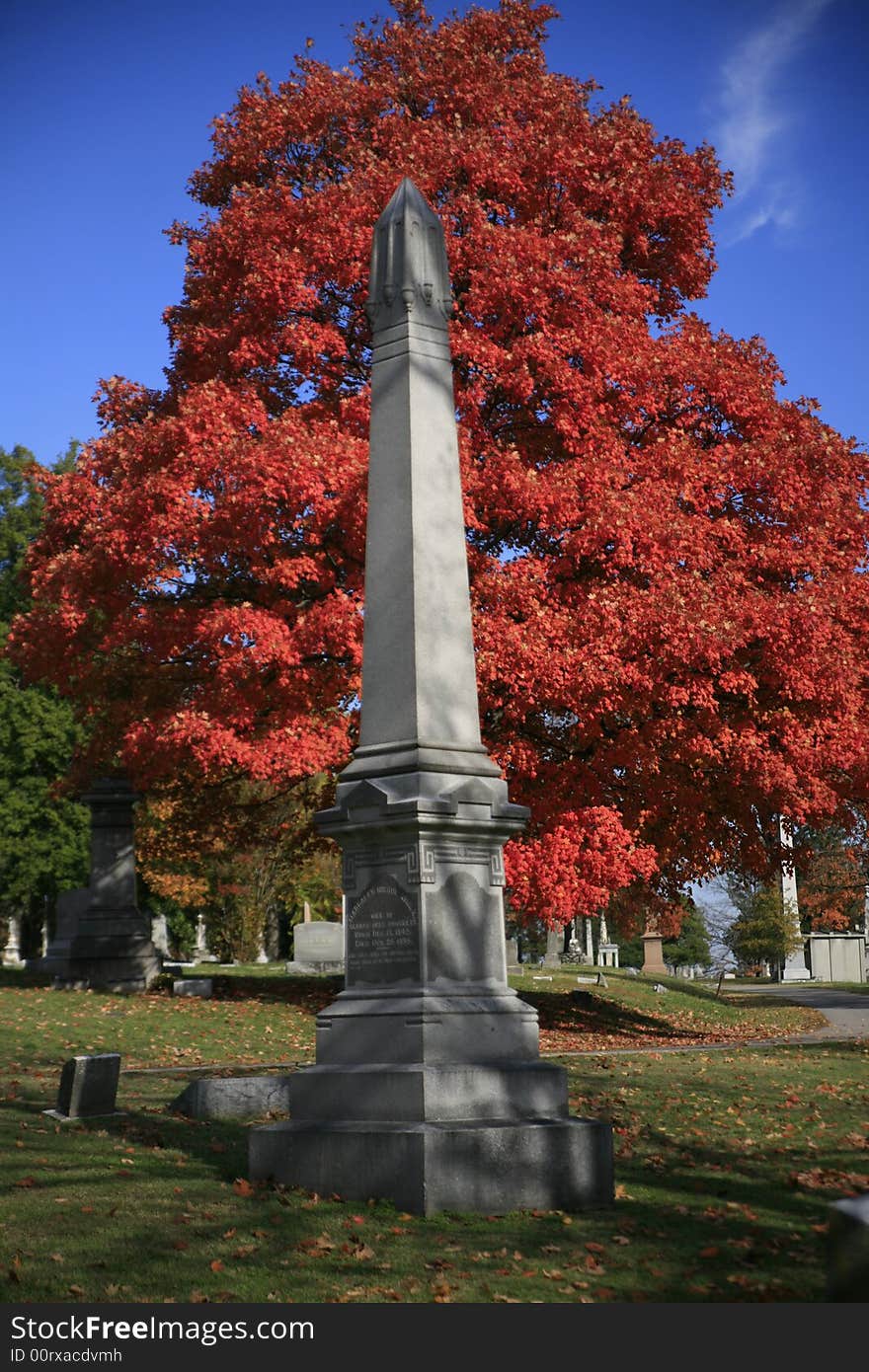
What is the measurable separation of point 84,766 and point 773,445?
43.2ft

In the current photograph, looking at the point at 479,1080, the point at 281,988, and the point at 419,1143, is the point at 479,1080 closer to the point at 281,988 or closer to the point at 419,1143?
the point at 419,1143

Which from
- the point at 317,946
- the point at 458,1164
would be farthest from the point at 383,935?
the point at 317,946

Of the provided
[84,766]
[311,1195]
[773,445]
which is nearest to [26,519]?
[84,766]

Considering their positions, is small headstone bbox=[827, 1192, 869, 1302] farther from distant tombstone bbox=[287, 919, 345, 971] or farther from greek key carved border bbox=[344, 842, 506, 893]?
distant tombstone bbox=[287, 919, 345, 971]

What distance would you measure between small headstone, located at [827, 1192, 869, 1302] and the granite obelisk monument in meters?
4.22

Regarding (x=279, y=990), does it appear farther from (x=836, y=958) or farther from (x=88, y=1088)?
(x=836, y=958)

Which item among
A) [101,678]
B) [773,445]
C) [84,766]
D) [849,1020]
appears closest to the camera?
[773,445]

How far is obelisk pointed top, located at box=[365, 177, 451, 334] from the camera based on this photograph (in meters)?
9.87

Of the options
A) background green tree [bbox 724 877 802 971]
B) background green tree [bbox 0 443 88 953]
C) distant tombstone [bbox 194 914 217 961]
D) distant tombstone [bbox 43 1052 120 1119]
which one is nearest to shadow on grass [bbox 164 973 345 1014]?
distant tombstone [bbox 43 1052 120 1119]

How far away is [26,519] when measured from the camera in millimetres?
43344

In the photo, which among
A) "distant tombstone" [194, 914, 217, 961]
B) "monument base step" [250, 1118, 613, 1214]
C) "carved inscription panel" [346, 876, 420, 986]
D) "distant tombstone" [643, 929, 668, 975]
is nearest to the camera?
"monument base step" [250, 1118, 613, 1214]

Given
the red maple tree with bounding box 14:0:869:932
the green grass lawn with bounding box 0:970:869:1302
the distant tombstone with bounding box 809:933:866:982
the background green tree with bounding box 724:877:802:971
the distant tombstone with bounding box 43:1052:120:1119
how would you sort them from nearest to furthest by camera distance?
the green grass lawn with bounding box 0:970:869:1302 < the distant tombstone with bounding box 43:1052:120:1119 < the red maple tree with bounding box 14:0:869:932 < the background green tree with bounding box 724:877:802:971 < the distant tombstone with bounding box 809:933:866:982

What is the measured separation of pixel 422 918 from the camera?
8.38 meters

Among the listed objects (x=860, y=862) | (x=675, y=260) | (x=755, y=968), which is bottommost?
(x=755, y=968)
